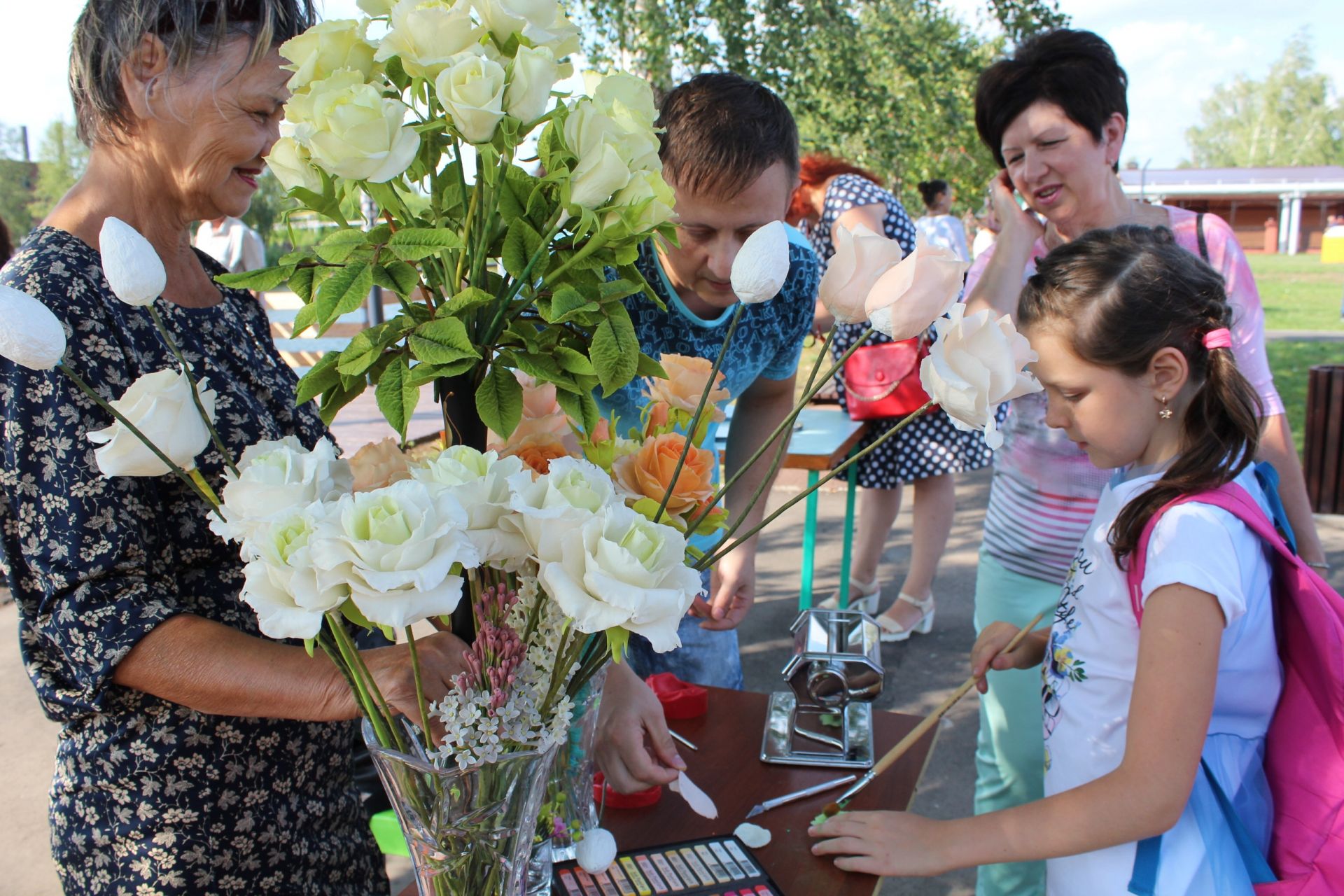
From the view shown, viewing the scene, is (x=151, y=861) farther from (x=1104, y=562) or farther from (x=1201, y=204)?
(x=1201, y=204)

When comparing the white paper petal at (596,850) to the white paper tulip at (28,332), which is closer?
the white paper tulip at (28,332)

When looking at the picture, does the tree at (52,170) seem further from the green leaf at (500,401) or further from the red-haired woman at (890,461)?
the green leaf at (500,401)

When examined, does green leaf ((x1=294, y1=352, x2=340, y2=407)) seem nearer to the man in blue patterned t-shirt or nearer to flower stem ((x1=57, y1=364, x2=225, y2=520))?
flower stem ((x1=57, y1=364, x2=225, y2=520))

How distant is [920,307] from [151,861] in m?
1.11

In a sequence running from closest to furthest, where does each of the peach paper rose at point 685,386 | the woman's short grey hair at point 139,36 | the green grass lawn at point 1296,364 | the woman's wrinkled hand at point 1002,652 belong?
1. the peach paper rose at point 685,386
2. the woman's short grey hair at point 139,36
3. the woman's wrinkled hand at point 1002,652
4. the green grass lawn at point 1296,364

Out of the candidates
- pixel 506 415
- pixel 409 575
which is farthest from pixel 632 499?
pixel 409 575

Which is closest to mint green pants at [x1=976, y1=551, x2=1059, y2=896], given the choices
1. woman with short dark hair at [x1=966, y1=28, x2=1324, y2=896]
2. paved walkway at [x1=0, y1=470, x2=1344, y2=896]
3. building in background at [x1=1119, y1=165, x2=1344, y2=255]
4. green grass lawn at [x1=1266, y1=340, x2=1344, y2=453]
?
woman with short dark hair at [x1=966, y1=28, x2=1324, y2=896]

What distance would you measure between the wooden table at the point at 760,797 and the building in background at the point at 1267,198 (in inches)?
1542

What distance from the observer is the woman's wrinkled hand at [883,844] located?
3.75ft

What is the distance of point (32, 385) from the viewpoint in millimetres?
1006

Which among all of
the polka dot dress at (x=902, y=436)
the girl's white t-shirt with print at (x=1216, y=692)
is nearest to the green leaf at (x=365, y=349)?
the girl's white t-shirt with print at (x=1216, y=692)

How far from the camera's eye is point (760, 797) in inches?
51.5

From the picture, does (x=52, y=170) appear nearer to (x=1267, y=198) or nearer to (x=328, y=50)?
(x=328, y=50)

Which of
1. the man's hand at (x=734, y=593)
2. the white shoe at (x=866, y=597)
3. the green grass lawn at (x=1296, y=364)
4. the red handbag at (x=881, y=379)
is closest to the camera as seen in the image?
the man's hand at (x=734, y=593)
